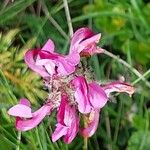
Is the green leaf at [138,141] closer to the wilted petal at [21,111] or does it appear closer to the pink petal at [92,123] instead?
the pink petal at [92,123]

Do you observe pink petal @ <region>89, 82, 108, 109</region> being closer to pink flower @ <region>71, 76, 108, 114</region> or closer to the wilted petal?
pink flower @ <region>71, 76, 108, 114</region>

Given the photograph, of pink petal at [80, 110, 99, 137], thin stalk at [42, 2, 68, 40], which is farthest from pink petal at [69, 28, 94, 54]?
thin stalk at [42, 2, 68, 40]

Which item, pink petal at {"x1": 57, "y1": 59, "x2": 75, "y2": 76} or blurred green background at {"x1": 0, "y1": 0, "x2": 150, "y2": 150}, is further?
blurred green background at {"x1": 0, "y1": 0, "x2": 150, "y2": 150}

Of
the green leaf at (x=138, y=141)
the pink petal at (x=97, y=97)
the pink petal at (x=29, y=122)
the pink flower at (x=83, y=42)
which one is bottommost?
the green leaf at (x=138, y=141)

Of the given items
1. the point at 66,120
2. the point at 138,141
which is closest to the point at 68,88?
the point at 66,120

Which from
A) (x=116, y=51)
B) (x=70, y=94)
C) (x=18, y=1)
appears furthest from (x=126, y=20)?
(x=70, y=94)

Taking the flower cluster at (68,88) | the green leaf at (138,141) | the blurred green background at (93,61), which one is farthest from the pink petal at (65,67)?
the green leaf at (138,141)

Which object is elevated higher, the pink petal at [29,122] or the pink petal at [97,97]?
the pink petal at [97,97]

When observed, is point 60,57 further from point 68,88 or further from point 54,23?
point 54,23
